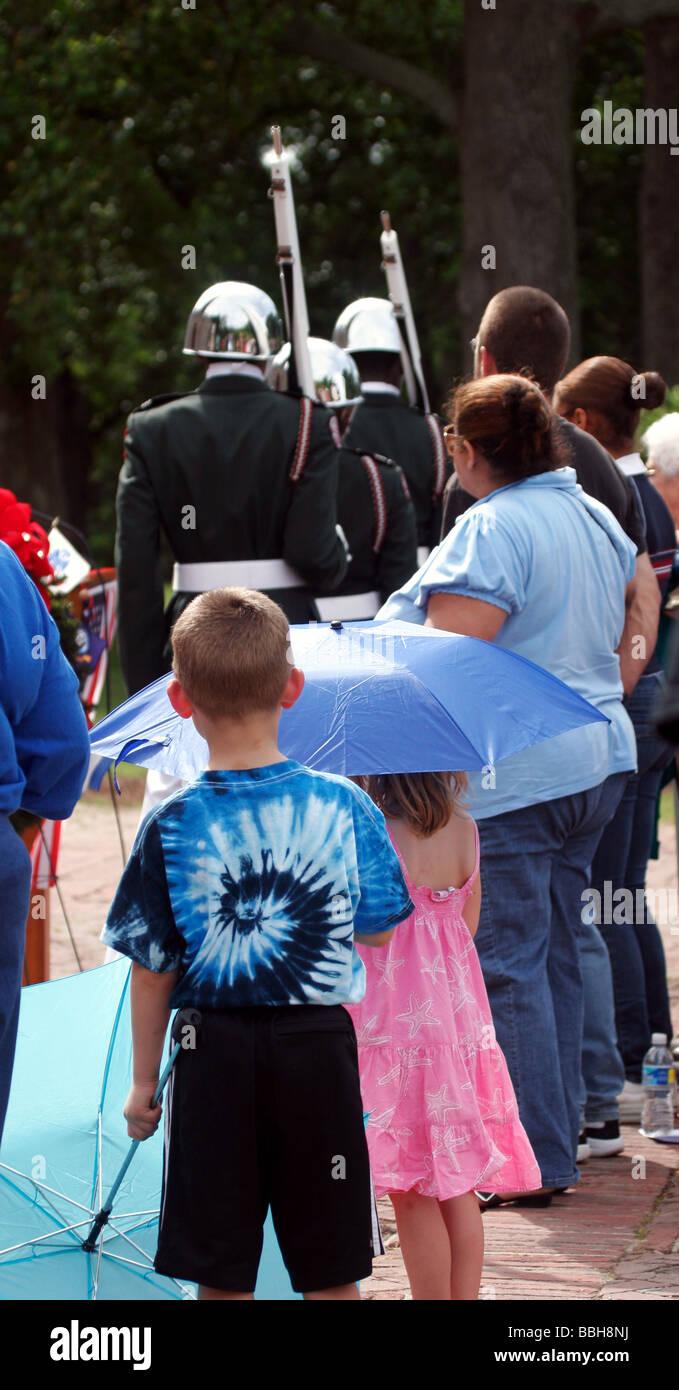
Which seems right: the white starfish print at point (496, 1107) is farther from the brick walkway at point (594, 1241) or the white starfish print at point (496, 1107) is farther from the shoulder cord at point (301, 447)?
the shoulder cord at point (301, 447)

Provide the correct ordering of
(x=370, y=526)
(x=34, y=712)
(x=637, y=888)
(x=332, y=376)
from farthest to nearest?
(x=332, y=376), (x=370, y=526), (x=637, y=888), (x=34, y=712)

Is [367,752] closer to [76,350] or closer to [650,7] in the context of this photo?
[650,7]

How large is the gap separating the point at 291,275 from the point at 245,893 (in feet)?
11.4

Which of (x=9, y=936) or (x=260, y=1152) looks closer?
(x=260, y=1152)

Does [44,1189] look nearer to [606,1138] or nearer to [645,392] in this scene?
[606,1138]

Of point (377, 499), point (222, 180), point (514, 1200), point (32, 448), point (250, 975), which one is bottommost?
point (514, 1200)

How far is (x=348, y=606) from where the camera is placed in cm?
559

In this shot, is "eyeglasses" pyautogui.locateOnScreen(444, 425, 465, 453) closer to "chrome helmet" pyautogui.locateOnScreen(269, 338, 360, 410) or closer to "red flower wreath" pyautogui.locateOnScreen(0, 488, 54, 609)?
"red flower wreath" pyautogui.locateOnScreen(0, 488, 54, 609)

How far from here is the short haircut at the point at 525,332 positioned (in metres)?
4.34

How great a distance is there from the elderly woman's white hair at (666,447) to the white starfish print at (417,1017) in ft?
9.34

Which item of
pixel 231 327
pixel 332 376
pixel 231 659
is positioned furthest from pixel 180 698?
pixel 332 376

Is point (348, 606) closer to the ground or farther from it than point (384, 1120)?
farther from it

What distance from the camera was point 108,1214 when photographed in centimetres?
310
